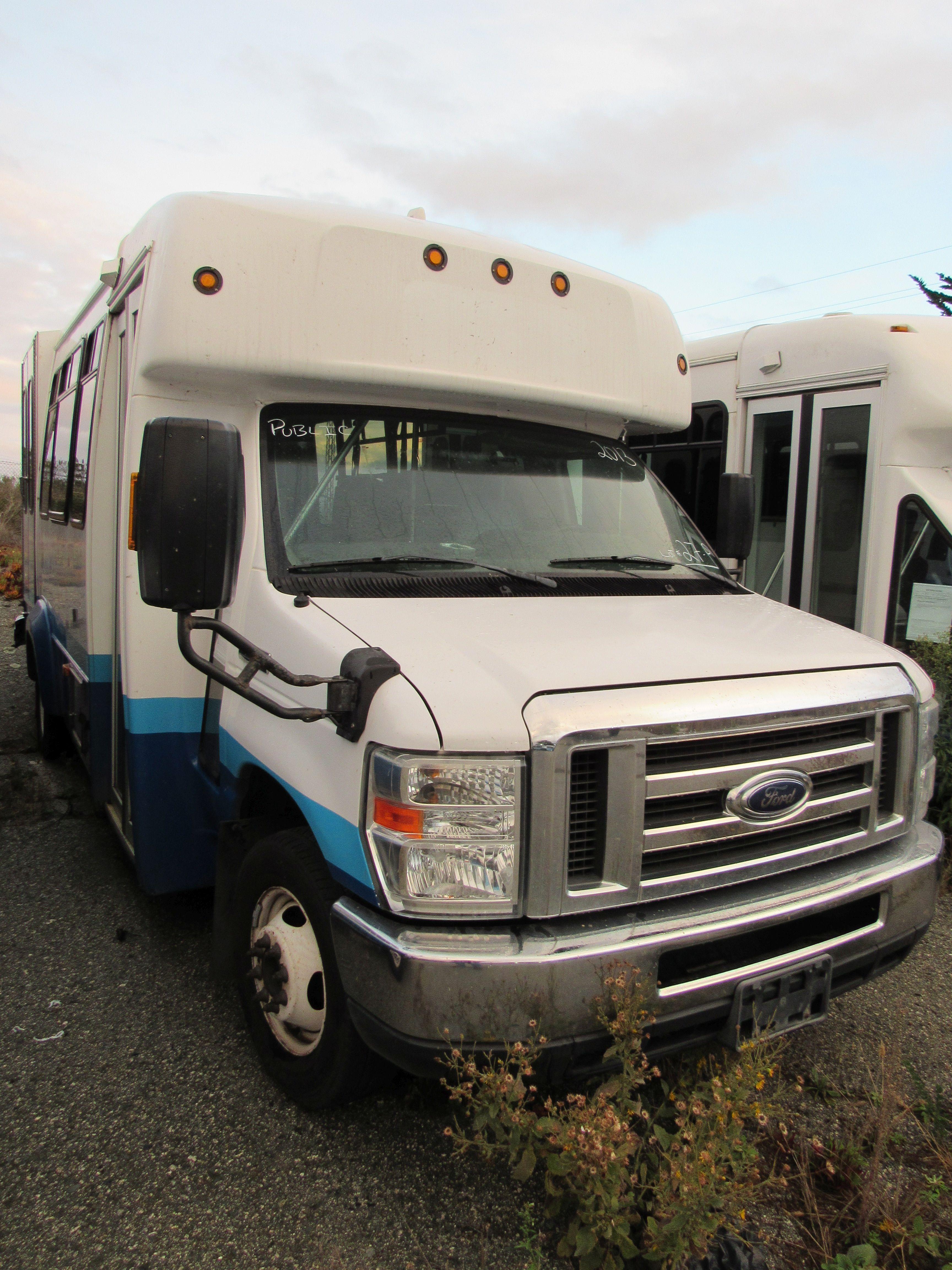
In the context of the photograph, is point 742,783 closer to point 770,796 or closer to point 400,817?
point 770,796

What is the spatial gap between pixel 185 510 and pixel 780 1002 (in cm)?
209

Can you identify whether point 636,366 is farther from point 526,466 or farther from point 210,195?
point 210,195

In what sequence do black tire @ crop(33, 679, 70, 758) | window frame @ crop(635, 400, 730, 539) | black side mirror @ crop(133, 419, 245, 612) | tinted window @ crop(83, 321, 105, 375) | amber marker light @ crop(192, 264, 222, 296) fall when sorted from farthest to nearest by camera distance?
window frame @ crop(635, 400, 730, 539), black tire @ crop(33, 679, 70, 758), tinted window @ crop(83, 321, 105, 375), amber marker light @ crop(192, 264, 222, 296), black side mirror @ crop(133, 419, 245, 612)

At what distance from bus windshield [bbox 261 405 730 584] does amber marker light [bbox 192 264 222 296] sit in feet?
1.46

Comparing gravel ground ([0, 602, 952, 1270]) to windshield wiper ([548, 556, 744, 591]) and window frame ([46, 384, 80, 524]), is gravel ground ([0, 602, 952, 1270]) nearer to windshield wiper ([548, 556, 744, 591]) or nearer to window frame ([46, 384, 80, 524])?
windshield wiper ([548, 556, 744, 591])

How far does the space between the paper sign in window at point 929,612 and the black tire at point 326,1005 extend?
13.7ft

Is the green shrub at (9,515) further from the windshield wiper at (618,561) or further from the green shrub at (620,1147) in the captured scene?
the green shrub at (620,1147)

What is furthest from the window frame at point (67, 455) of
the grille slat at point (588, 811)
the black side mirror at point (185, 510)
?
the grille slat at point (588, 811)

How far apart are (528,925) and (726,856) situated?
653 millimetres

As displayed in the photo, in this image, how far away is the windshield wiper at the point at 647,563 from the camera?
140 inches

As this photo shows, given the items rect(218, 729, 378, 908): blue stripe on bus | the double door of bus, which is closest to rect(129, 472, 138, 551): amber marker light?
rect(218, 729, 378, 908): blue stripe on bus

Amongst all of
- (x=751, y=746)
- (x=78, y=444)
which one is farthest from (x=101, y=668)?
(x=751, y=746)

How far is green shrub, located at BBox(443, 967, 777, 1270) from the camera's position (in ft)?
7.38

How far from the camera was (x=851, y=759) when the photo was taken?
2.86 meters
